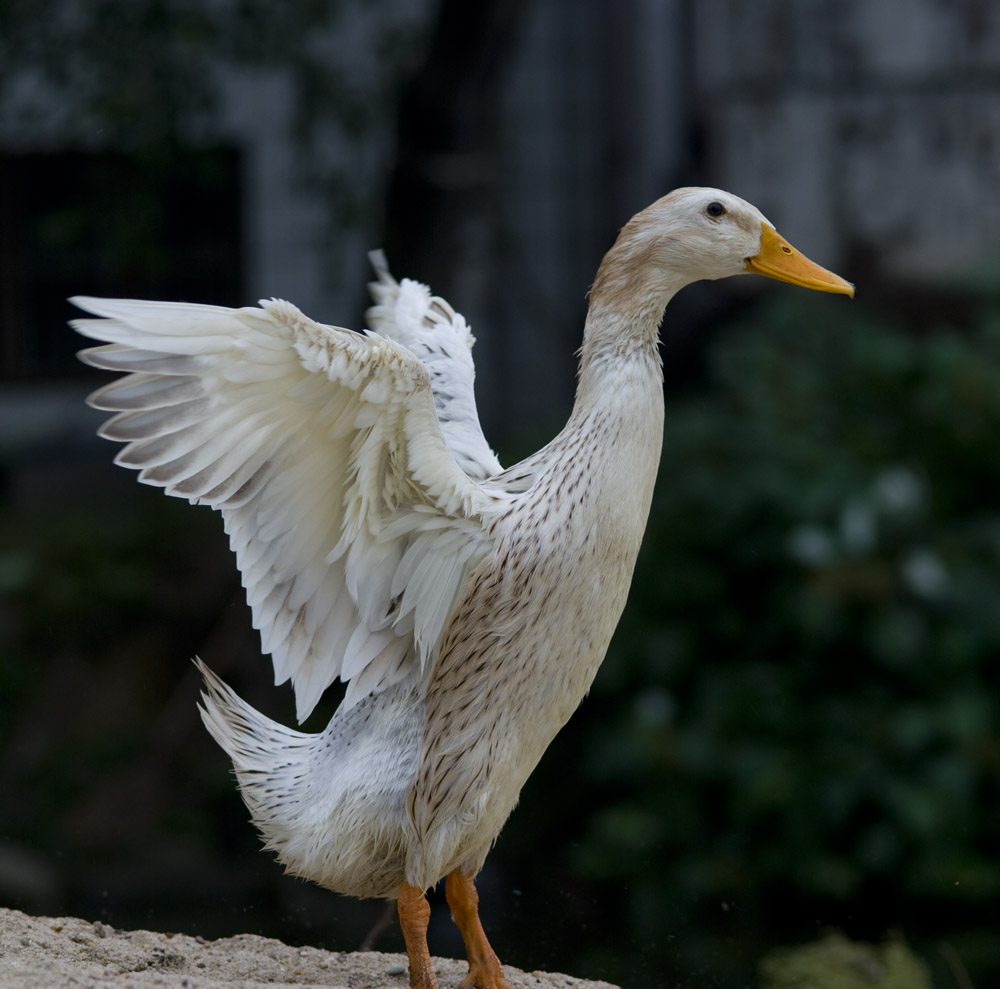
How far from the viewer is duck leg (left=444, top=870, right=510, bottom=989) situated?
10.8 feet

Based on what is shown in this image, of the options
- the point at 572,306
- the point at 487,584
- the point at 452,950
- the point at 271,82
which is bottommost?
Result: the point at 452,950

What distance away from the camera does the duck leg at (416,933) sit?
3.11m

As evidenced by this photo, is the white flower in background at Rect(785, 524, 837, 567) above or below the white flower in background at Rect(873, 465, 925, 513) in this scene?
below

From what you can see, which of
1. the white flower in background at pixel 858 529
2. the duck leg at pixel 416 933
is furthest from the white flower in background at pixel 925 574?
the duck leg at pixel 416 933

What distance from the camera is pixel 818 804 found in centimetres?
603

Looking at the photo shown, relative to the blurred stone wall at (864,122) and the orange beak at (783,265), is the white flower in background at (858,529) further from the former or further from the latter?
the orange beak at (783,265)

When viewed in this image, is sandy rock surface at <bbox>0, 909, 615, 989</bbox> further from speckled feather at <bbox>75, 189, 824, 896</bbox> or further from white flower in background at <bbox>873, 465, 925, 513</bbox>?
white flower in background at <bbox>873, 465, 925, 513</bbox>

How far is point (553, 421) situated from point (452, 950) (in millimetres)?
3610

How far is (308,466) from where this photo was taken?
2.98 metres

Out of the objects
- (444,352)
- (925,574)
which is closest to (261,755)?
(444,352)

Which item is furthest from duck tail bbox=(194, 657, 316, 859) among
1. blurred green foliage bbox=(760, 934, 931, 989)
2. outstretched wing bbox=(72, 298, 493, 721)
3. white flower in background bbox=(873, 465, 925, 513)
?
white flower in background bbox=(873, 465, 925, 513)

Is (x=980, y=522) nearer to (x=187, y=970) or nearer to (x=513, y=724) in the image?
(x=513, y=724)

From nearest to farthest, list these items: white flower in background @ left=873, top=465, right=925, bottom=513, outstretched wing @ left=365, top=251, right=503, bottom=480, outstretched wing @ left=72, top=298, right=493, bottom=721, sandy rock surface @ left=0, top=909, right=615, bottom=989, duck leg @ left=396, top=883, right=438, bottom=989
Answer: outstretched wing @ left=72, top=298, right=493, bottom=721 < duck leg @ left=396, top=883, right=438, bottom=989 < sandy rock surface @ left=0, top=909, right=615, bottom=989 < outstretched wing @ left=365, top=251, right=503, bottom=480 < white flower in background @ left=873, top=465, right=925, bottom=513

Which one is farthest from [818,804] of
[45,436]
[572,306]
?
[45,436]
